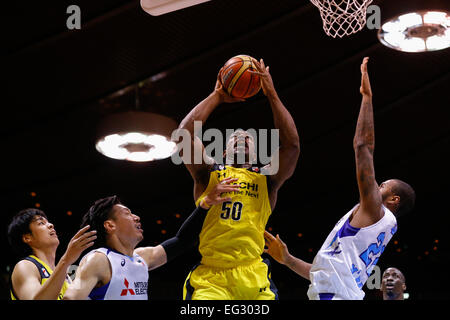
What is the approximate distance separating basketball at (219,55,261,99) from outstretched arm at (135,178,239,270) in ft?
2.25

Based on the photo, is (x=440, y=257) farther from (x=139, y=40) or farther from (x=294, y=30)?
(x=139, y=40)

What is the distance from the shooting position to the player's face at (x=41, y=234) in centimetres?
466

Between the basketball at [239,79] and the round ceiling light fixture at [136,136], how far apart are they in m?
3.55

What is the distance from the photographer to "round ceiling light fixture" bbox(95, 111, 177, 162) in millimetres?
8117

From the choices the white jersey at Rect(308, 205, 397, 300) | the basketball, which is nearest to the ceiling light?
the basketball

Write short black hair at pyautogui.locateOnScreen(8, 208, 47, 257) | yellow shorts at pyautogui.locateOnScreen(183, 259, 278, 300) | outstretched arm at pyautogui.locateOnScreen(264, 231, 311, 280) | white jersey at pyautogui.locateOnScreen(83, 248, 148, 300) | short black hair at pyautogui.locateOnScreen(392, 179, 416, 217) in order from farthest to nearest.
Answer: outstretched arm at pyautogui.locateOnScreen(264, 231, 311, 280) < short black hair at pyautogui.locateOnScreen(8, 208, 47, 257) < short black hair at pyautogui.locateOnScreen(392, 179, 416, 217) < yellow shorts at pyautogui.locateOnScreen(183, 259, 278, 300) < white jersey at pyautogui.locateOnScreen(83, 248, 148, 300)

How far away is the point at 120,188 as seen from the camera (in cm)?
1082

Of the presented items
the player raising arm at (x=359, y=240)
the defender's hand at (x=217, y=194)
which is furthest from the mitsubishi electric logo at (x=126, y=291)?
the player raising arm at (x=359, y=240)

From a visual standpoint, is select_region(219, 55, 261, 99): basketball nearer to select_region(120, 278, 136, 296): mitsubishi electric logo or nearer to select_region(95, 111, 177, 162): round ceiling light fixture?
select_region(120, 278, 136, 296): mitsubishi electric logo

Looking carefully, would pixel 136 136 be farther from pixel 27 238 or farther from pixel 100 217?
pixel 100 217

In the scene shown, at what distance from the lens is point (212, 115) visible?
9.09 meters
